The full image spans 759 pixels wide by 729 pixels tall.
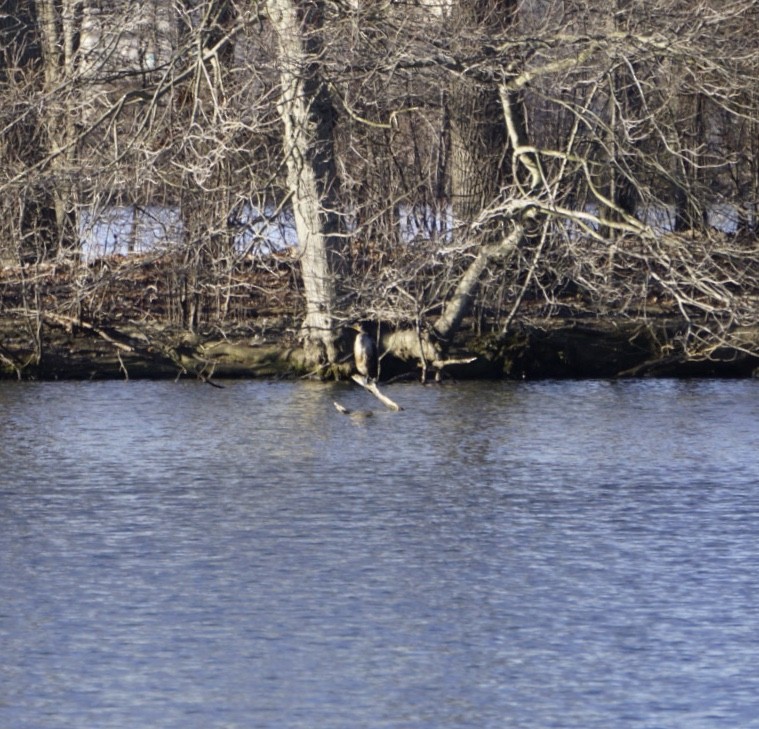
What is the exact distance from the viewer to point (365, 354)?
14359 mm

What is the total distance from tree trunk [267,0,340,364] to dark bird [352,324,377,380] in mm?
245

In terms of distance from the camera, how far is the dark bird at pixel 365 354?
14.3 m

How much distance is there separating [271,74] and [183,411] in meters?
3.20

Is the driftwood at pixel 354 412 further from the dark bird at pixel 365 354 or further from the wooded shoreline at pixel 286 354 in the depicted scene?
the wooded shoreline at pixel 286 354

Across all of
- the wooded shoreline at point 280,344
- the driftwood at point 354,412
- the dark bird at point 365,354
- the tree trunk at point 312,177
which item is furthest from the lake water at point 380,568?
the tree trunk at point 312,177

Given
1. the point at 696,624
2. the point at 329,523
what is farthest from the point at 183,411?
the point at 696,624

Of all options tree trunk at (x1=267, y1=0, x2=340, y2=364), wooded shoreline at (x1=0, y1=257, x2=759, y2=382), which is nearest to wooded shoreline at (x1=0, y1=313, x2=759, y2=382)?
wooded shoreline at (x1=0, y1=257, x2=759, y2=382)

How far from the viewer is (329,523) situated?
8484mm

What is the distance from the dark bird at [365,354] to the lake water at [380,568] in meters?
1.74

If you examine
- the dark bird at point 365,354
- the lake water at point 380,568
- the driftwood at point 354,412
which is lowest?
the lake water at point 380,568

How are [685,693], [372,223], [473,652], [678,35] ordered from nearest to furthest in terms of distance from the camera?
1. [685,693]
2. [473,652]
3. [678,35]
4. [372,223]

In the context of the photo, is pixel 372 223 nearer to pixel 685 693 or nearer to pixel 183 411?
pixel 183 411

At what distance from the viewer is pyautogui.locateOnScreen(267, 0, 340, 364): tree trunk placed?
1414cm

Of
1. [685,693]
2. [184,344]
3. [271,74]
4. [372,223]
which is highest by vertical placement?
[271,74]
